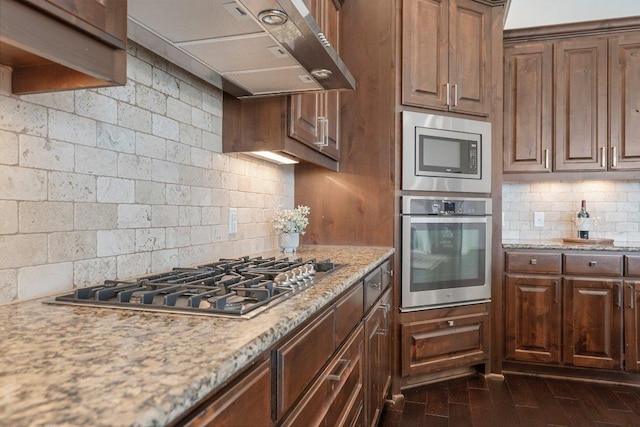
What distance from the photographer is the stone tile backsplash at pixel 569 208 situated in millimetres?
3266

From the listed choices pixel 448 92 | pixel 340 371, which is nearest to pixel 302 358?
pixel 340 371

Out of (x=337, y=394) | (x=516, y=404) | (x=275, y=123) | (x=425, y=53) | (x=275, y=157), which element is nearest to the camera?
(x=337, y=394)

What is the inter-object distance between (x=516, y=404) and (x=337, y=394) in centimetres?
173

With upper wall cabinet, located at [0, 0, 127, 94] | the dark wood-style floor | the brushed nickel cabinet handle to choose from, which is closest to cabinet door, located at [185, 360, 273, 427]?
upper wall cabinet, located at [0, 0, 127, 94]

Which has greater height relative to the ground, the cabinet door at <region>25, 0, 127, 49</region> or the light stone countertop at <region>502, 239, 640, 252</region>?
the cabinet door at <region>25, 0, 127, 49</region>

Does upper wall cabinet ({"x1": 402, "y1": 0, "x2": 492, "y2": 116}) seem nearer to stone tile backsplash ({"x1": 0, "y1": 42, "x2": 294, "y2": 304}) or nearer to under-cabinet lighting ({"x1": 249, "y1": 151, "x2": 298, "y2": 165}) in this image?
under-cabinet lighting ({"x1": 249, "y1": 151, "x2": 298, "y2": 165})

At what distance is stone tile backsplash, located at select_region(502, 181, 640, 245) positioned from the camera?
129 inches

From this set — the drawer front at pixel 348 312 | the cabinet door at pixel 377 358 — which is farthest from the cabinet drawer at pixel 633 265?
the drawer front at pixel 348 312

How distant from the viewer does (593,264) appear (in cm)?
275

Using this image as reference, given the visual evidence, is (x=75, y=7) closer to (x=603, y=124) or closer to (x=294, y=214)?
(x=294, y=214)

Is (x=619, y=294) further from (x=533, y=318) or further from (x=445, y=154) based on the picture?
(x=445, y=154)

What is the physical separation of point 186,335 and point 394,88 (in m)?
2.18

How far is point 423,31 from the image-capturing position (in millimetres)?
2605

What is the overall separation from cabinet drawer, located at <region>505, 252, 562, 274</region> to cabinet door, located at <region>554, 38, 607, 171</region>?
2.43ft
